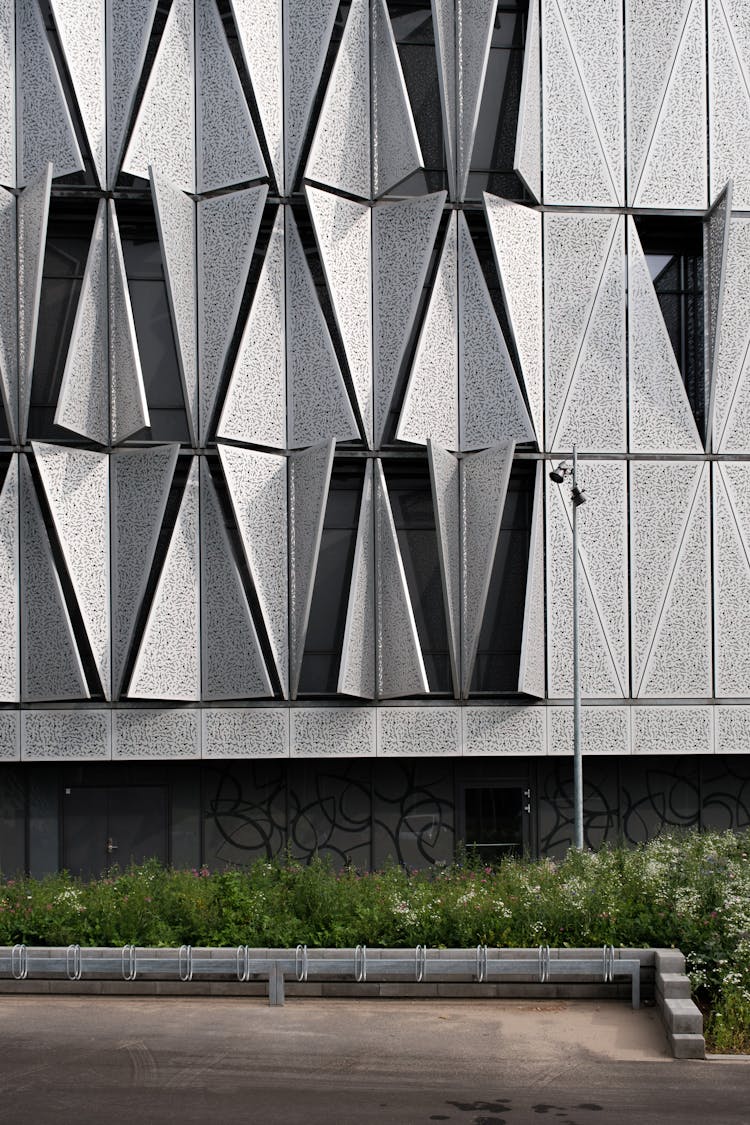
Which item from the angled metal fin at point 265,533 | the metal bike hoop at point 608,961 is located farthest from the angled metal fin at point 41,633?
the metal bike hoop at point 608,961

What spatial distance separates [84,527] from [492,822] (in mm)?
9094

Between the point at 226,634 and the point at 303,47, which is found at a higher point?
the point at 303,47

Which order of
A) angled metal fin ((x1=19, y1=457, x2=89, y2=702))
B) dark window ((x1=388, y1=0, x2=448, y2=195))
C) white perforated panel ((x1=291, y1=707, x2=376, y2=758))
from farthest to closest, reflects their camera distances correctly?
1. dark window ((x1=388, y1=0, x2=448, y2=195))
2. white perforated panel ((x1=291, y1=707, x2=376, y2=758))
3. angled metal fin ((x1=19, y1=457, x2=89, y2=702))

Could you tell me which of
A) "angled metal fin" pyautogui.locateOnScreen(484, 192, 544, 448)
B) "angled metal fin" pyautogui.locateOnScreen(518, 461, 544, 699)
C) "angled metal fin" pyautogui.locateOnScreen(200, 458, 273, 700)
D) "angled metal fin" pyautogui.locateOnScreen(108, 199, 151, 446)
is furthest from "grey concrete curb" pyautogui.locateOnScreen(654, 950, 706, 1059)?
"angled metal fin" pyautogui.locateOnScreen(108, 199, 151, 446)

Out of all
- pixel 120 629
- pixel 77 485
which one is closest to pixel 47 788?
pixel 120 629

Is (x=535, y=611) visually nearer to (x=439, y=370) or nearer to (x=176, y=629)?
(x=439, y=370)

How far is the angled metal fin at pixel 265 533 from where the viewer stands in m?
20.0

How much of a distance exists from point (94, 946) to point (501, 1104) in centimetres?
589

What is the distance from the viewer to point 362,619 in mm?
20219

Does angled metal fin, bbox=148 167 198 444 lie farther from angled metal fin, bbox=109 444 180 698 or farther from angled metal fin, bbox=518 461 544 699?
angled metal fin, bbox=518 461 544 699

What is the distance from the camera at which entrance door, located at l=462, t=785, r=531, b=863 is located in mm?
20844

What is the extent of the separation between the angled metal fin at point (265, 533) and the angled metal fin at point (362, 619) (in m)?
1.12

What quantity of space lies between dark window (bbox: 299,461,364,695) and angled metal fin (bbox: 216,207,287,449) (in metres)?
1.39

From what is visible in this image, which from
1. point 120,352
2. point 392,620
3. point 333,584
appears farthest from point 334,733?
point 120,352
